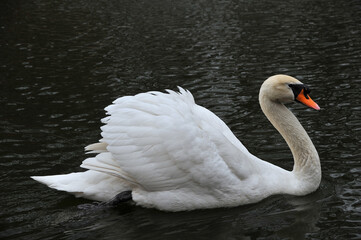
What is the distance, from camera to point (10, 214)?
618 centimetres

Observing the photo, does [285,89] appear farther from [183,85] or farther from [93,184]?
[183,85]

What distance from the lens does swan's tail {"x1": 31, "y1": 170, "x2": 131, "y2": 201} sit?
6266 mm

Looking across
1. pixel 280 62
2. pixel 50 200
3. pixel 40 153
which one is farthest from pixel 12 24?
pixel 50 200

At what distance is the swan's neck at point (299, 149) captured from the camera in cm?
656

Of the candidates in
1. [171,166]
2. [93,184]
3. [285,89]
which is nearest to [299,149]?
[285,89]

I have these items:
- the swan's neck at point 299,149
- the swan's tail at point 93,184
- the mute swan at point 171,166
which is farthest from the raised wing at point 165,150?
the swan's neck at point 299,149

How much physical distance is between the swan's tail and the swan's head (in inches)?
80.6

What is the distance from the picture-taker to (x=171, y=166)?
19.5 ft

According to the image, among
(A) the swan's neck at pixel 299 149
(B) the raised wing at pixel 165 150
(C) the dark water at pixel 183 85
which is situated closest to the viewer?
(B) the raised wing at pixel 165 150

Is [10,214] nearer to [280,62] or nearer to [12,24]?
[280,62]

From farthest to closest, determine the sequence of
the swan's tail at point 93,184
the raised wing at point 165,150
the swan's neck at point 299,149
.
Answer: the swan's neck at point 299,149 → the swan's tail at point 93,184 → the raised wing at point 165,150

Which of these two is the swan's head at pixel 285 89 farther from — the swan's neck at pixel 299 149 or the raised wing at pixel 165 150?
the raised wing at pixel 165 150

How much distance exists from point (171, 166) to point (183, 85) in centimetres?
598

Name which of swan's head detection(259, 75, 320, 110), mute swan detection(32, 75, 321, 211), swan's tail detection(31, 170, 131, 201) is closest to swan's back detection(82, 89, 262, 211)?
mute swan detection(32, 75, 321, 211)
